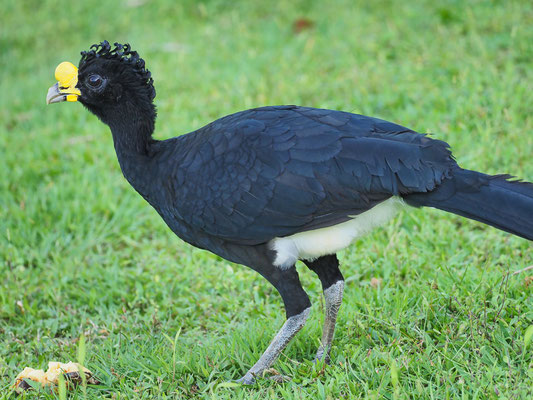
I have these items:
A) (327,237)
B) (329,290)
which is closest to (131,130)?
(327,237)

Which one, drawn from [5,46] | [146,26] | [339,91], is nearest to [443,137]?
[339,91]

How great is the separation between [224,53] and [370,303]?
16.2 feet

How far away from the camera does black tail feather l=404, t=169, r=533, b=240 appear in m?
2.91

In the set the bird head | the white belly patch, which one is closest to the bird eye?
the bird head

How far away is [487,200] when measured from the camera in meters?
2.97

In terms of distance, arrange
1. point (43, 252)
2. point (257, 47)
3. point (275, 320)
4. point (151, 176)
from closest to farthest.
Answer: point (151, 176) → point (275, 320) → point (43, 252) → point (257, 47)

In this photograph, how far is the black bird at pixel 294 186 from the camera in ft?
10.1

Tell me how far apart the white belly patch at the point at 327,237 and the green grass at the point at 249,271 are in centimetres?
50

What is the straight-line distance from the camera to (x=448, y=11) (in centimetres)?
724

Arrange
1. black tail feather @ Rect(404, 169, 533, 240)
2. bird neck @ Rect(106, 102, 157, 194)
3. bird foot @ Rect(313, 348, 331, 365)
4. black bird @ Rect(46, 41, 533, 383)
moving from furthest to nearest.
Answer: bird neck @ Rect(106, 102, 157, 194) → bird foot @ Rect(313, 348, 331, 365) → black bird @ Rect(46, 41, 533, 383) → black tail feather @ Rect(404, 169, 533, 240)

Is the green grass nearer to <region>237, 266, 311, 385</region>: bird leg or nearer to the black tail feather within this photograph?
<region>237, 266, 311, 385</region>: bird leg

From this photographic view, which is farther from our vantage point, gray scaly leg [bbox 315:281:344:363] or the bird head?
the bird head

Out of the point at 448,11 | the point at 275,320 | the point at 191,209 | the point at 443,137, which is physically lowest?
the point at 275,320

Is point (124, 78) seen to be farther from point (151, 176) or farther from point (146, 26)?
point (146, 26)
